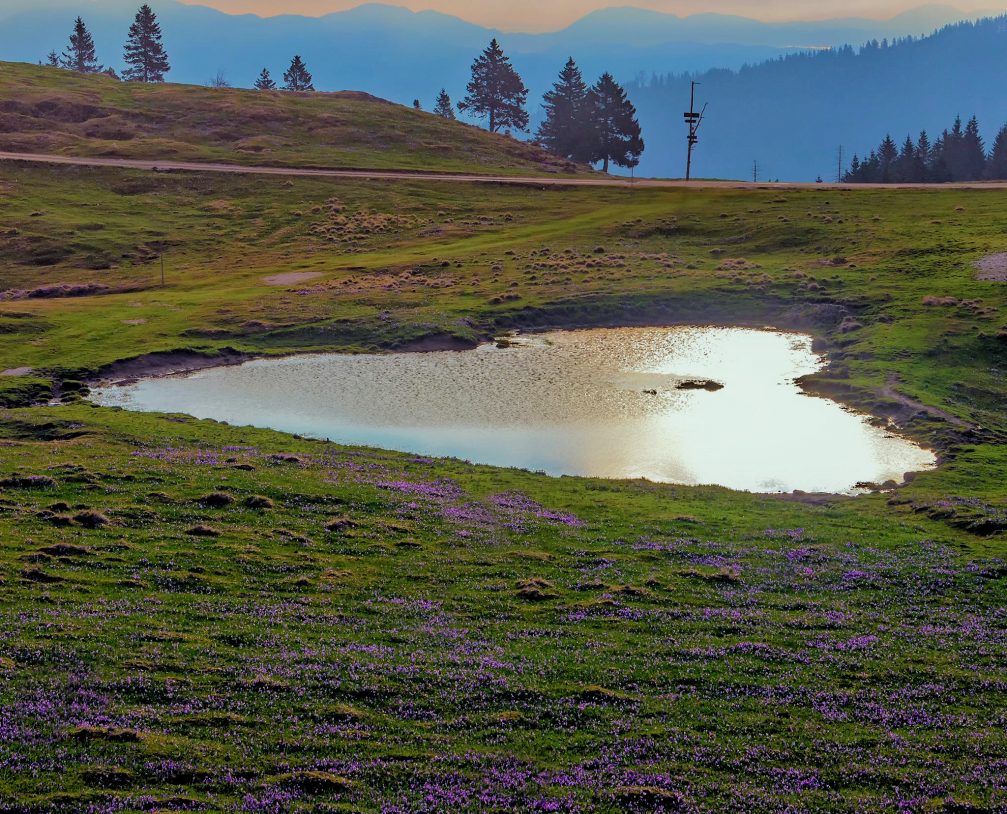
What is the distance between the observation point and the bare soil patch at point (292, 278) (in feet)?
314

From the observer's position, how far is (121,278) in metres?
98.4

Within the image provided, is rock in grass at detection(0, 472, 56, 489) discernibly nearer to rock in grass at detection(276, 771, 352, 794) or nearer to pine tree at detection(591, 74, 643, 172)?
rock in grass at detection(276, 771, 352, 794)

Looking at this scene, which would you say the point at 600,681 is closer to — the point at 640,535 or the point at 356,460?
the point at 640,535

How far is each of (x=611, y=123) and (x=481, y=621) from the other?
603 ft

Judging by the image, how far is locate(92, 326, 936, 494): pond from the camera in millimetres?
49312

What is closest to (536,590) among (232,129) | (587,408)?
(587,408)

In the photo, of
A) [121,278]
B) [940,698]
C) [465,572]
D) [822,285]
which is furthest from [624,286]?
[940,698]

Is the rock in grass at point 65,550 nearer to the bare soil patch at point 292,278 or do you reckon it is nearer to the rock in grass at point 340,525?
the rock in grass at point 340,525

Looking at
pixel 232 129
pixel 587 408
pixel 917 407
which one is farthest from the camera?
pixel 232 129

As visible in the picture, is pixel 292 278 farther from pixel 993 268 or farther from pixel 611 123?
pixel 611 123

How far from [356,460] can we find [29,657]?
2479cm

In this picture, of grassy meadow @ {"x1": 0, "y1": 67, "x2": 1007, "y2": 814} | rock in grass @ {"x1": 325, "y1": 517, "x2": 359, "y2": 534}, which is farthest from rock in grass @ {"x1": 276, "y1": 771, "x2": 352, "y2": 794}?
rock in grass @ {"x1": 325, "y1": 517, "x2": 359, "y2": 534}

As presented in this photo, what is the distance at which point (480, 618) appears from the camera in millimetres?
27734

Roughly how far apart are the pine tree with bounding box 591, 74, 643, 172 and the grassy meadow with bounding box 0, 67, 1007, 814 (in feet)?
436
